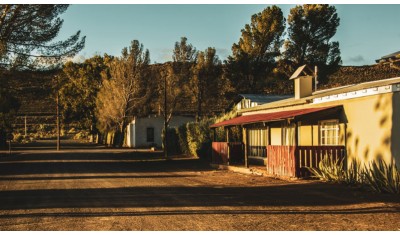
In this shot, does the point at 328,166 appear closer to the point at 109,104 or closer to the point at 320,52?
the point at 320,52

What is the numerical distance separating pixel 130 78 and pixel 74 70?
74.0ft

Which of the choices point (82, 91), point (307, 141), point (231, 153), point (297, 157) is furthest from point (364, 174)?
point (82, 91)

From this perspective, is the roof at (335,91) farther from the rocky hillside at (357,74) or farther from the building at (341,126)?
the rocky hillside at (357,74)

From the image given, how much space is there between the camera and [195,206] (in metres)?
10.7

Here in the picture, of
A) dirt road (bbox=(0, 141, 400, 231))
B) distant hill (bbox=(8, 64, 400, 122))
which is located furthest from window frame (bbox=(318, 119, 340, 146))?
distant hill (bbox=(8, 64, 400, 122))

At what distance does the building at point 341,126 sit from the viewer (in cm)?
1312

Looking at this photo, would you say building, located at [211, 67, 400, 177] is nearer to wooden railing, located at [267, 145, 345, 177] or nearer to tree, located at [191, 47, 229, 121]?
wooden railing, located at [267, 145, 345, 177]

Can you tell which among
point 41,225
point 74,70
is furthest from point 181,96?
point 41,225

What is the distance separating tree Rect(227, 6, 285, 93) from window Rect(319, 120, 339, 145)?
29747 millimetres

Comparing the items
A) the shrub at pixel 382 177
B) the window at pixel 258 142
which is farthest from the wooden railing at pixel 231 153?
the shrub at pixel 382 177

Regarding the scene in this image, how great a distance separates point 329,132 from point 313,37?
30.9 m

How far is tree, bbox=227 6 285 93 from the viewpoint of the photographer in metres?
46.3

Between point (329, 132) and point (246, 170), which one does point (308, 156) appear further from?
point (246, 170)

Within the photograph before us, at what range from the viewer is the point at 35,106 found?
10125 cm
